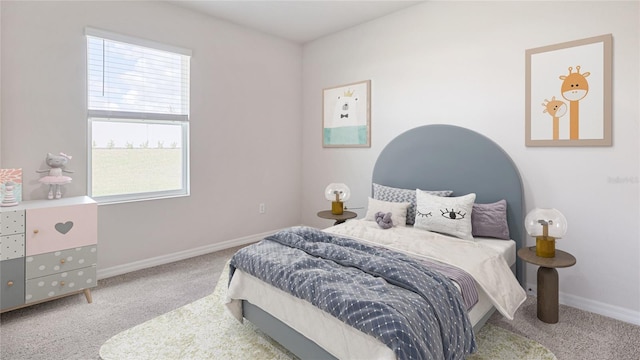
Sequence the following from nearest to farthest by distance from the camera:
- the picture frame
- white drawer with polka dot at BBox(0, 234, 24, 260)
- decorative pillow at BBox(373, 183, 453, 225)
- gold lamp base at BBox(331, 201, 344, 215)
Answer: white drawer with polka dot at BBox(0, 234, 24, 260) < decorative pillow at BBox(373, 183, 453, 225) < gold lamp base at BBox(331, 201, 344, 215) < the picture frame

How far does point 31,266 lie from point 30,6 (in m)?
1.99

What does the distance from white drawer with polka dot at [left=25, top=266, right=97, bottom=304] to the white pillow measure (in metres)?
2.37

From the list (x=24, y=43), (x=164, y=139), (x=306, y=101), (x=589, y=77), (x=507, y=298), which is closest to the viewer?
(x=507, y=298)

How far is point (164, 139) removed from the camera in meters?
3.45

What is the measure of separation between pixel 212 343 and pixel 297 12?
3.21 meters

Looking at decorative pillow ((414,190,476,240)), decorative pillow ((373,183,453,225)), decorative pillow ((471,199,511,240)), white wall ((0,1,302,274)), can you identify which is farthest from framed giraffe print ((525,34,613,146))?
white wall ((0,1,302,274))

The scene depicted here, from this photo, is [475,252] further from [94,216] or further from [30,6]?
[30,6]

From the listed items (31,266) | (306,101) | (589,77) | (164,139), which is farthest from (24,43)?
(589,77)

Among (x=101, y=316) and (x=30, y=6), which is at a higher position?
(x=30, y=6)

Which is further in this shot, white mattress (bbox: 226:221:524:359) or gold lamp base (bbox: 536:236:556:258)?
gold lamp base (bbox: 536:236:556:258)

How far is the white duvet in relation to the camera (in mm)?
1959

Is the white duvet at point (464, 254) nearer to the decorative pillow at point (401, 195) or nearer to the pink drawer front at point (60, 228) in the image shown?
the decorative pillow at point (401, 195)

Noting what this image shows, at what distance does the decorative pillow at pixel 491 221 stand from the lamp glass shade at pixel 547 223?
290 millimetres

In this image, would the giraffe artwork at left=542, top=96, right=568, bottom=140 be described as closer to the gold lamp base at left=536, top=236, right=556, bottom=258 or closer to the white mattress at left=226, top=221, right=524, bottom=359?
the gold lamp base at left=536, top=236, right=556, bottom=258
